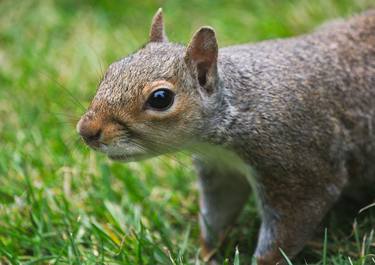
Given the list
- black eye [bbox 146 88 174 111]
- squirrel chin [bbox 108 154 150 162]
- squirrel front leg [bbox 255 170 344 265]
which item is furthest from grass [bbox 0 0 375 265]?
black eye [bbox 146 88 174 111]

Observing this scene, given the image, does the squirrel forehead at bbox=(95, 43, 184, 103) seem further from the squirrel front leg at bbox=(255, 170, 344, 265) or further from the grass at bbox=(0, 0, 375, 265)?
the squirrel front leg at bbox=(255, 170, 344, 265)

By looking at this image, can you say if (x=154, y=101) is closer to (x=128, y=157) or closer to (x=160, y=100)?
(x=160, y=100)

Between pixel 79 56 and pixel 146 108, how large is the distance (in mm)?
3349

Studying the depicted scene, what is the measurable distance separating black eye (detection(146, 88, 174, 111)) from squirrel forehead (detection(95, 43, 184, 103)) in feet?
0.21

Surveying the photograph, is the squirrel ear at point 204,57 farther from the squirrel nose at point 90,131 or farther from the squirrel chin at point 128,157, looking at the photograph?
the squirrel nose at point 90,131

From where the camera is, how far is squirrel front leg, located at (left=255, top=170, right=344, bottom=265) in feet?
13.0

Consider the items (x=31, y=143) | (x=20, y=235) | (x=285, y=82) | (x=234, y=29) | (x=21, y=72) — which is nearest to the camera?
(x=285, y=82)

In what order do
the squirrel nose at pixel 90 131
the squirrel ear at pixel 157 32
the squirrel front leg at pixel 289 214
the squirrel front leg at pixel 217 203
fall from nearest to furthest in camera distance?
1. the squirrel nose at pixel 90 131
2. the squirrel front leg at pixel 289 214
3. the squirrel ear at pixel 157 32
4. the squirrel front leg at pixel 217 203

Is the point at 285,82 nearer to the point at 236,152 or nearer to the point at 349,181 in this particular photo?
the point at 236,152

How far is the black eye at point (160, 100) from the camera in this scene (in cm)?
353

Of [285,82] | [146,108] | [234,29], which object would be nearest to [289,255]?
[285,82]

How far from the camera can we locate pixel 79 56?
6730mm

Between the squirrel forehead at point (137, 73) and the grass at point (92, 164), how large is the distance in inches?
22.5

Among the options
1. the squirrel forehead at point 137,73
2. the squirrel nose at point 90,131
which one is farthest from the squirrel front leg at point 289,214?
the squirrel nose at point 90,131
